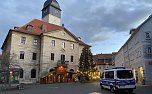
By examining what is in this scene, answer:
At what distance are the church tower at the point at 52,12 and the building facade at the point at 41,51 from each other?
14.9 metres

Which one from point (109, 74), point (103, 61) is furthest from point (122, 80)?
point (103, 61)

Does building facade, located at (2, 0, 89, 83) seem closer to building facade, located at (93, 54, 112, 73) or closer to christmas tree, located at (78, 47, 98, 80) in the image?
christmas tree, located at (78, 47, 98, 80)

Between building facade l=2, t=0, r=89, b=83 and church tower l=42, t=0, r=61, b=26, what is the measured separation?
48.8ft

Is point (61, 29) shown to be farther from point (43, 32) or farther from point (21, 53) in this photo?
point (21, 53)

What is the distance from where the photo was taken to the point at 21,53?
4384cm

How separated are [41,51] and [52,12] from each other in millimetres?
25922

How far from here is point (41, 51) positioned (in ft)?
151

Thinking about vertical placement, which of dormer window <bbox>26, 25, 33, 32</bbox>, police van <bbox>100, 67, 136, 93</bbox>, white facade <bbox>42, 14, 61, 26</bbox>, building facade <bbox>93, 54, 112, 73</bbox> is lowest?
police van <bbox>100, 67, 136, 93</bbox>

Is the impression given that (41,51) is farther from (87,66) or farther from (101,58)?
(101,58)

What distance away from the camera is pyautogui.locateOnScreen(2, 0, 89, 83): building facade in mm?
43344

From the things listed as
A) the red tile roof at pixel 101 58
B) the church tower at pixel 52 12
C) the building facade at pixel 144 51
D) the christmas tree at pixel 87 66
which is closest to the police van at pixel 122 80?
the building facade at pixel 144 51

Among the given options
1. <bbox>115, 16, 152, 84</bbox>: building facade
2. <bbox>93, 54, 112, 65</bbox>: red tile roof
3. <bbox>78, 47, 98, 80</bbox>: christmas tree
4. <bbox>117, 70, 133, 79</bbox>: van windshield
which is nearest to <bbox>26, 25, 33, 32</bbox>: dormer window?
<bbox>78, 47, 98, 80</bbox>: christmas tree

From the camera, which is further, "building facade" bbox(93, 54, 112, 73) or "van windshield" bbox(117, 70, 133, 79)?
"building facade" bbox(93, 54, 112, 73)

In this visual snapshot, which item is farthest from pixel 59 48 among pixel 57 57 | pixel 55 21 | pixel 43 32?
pixel 55 21
